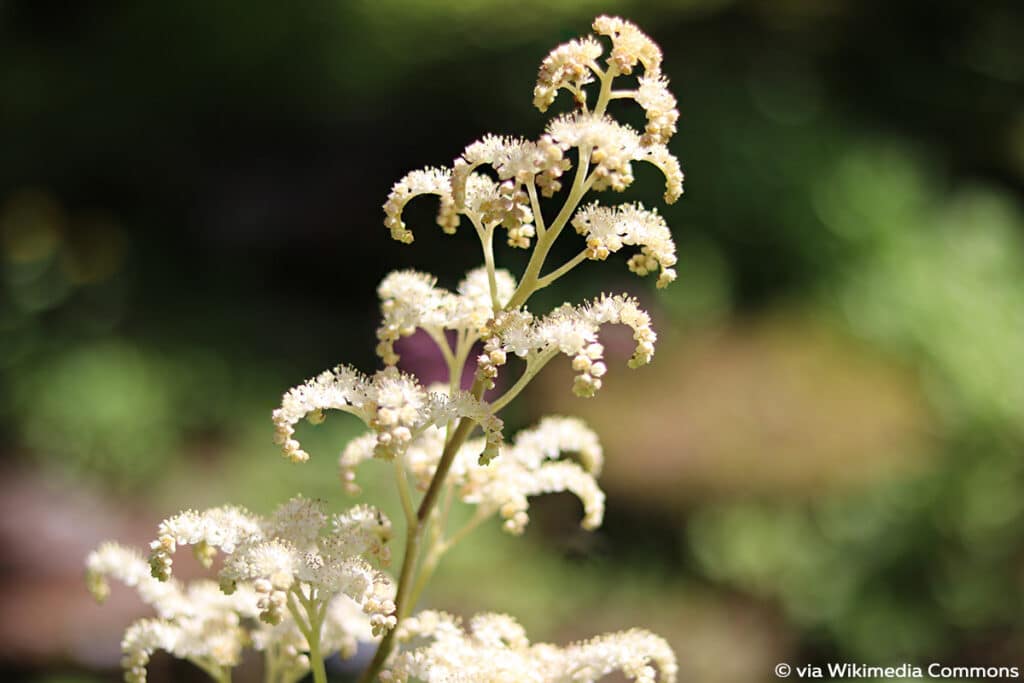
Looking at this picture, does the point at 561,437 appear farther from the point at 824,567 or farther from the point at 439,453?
the point at 824,567

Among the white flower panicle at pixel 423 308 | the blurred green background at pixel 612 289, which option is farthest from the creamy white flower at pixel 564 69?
the blurred green background at pixel 612 289

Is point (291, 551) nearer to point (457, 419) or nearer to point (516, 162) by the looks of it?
point (457, 419)

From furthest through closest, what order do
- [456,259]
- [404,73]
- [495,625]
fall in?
1. [404,73]
2. [456,259]
3. [495,625]

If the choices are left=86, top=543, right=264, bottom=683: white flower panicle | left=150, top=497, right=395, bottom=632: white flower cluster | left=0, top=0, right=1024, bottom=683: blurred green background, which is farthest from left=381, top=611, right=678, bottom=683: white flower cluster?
left=0, top=0, right=1024, bottom=683: blurred green background

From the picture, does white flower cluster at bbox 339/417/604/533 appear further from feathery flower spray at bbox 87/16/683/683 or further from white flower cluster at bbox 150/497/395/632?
white flower cluster at bbox 150/497/395/632

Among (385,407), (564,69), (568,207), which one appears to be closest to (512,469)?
(385,407)

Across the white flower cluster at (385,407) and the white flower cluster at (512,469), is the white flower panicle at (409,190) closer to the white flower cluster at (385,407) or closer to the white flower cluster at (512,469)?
the white flower cluster at (385,407)

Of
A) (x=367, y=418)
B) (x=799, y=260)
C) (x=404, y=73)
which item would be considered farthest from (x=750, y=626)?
A: (x=404, y=73)
